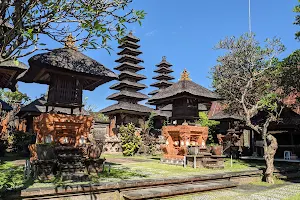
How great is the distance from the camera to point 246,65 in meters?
15.5

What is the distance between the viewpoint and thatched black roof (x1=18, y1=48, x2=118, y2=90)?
409 inches

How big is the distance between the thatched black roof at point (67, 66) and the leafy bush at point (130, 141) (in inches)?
433

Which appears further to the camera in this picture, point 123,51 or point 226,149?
point 123,51

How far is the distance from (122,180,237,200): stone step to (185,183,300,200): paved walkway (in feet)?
0.66

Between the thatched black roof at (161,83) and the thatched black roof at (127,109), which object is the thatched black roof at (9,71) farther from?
the thatched black roof at (161,83)

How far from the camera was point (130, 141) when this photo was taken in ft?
74.6

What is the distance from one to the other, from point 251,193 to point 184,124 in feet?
23.3

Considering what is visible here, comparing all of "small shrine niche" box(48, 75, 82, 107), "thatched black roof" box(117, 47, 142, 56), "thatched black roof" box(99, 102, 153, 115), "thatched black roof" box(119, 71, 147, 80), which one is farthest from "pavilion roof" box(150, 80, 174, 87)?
"small shrine niche" box(48, 75, 82, 107)

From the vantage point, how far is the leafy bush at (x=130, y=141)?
22.4 meters

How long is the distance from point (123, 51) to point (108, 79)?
23980 mm

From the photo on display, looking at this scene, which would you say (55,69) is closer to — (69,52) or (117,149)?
(69,52)

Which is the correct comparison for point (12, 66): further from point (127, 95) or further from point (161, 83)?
point (161, 83)

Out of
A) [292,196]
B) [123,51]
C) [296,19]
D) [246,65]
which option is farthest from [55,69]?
[123,51]

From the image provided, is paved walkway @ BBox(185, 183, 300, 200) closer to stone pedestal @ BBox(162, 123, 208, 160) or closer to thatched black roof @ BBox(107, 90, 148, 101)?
stone pedestal @ BBox(162, 123, 208, 160)
